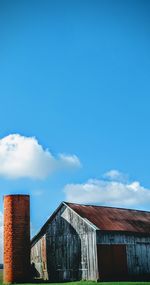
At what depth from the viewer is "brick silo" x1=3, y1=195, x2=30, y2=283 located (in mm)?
28359

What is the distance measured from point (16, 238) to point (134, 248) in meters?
9.23

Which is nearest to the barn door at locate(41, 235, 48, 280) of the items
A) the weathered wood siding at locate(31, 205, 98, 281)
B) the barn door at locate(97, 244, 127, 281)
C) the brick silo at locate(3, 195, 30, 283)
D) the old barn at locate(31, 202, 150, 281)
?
the old barn at locate(31, 202, 150, 281)

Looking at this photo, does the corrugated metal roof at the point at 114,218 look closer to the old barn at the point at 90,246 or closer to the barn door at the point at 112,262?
the old barn at the point at 90,246

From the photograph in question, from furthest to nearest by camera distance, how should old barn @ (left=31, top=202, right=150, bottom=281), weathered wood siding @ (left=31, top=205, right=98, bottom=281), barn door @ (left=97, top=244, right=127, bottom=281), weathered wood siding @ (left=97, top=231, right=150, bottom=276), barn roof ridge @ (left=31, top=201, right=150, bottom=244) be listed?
barn roof ridge @ (left=31, top=201, right=150, bottom=244) < weathered wood siding @ (left=97, top=231, right=150, bottom=276) < weathered wood siding @ (left=31, top=205, right=98, bottom=281) < old barn @ (left=31, top=202, right=150, bottom=281) < barn door @ (left=97, top=244, right=127, bottom=281)

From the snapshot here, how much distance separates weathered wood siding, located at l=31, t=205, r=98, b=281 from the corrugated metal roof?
2.81 ft

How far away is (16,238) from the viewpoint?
95.0 ft

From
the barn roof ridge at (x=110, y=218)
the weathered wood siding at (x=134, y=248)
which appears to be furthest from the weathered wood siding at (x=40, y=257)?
the weathered wood siding at (x=134, y=248)

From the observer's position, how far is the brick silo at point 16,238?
28.4 m

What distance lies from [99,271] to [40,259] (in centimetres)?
685

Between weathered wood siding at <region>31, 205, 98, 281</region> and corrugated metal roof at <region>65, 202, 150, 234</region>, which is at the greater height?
corrugated metal roof at <region>65, 202, 150, 234</region>

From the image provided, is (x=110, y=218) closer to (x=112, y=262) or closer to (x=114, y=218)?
(x=114, y=218)

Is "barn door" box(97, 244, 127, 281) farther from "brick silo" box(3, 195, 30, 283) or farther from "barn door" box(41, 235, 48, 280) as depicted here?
"brick silo" box(3, 195, 30, 283)

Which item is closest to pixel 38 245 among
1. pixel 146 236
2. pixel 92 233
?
pixel 92 233

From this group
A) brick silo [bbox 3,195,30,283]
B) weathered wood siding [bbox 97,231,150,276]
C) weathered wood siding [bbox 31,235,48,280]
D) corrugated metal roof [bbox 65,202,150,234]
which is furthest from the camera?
weathered wood siding [bbox 31,235,48,280]
